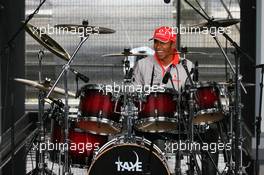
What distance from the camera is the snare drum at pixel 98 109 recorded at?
5.67 meters

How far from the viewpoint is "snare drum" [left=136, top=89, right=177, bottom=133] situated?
5500mm

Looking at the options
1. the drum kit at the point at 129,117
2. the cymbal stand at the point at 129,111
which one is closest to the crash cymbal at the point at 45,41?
the drum kit at the point at 129,117

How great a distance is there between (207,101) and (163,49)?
89 cm

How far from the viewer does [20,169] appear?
720 cm

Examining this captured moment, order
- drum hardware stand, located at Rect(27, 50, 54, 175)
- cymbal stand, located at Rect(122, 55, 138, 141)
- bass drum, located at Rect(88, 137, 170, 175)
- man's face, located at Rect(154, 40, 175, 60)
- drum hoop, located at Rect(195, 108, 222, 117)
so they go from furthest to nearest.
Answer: man's face, located at Rect(154, 40, 175, 60), drum hardware stand, located at Rect(27, 50, 54, 175), drum hoop, located at Rect(195, 108, 222, 117), cymbal stand, located at Rect(122, 55, 138, 141), bass drum, located at Rect(88, 137, 170, 175)

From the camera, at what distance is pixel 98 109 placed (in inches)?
223

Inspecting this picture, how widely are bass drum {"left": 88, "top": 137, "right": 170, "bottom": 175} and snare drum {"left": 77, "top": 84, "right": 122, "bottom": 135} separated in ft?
1.20

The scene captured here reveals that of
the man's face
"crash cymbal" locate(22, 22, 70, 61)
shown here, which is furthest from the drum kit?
the man's face

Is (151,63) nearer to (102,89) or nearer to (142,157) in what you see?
(102,89)

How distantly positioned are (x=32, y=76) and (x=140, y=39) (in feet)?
4.84

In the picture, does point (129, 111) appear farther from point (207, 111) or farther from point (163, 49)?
point (163, 49)

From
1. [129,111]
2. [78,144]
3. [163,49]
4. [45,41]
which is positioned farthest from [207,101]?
[45,41]

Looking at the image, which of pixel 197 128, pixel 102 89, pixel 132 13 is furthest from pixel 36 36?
pixel 132 13

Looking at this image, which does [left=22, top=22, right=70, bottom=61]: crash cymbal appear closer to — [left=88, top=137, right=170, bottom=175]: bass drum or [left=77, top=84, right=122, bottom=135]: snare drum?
[left=77, top=84, right=122, bottom=135]: snare drum
